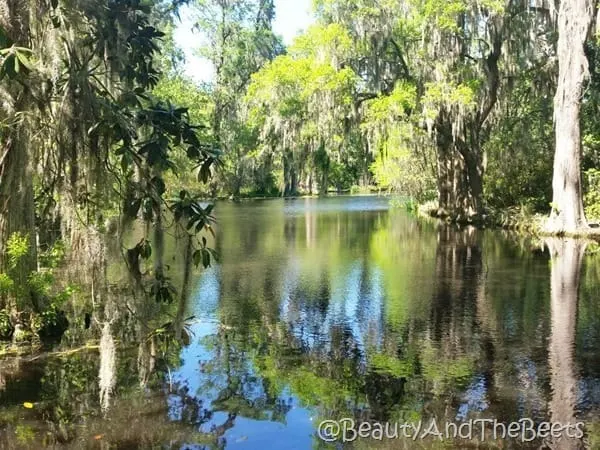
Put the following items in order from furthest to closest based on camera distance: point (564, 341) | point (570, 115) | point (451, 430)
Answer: point (570, 115) → point (564, 341) → point (451, 430)

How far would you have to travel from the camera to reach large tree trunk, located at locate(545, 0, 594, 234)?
17219mm

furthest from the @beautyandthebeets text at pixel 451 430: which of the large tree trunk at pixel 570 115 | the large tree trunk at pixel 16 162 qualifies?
the large tree trunk at pixel 570 115

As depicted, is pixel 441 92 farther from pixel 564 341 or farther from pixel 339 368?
pixel 339 368

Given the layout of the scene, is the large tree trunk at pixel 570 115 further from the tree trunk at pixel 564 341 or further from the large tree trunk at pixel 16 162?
the large tree trunk at pixel 16 162

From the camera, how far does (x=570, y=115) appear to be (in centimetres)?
1778

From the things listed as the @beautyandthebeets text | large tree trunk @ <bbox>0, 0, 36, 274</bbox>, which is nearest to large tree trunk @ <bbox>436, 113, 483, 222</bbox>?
large tree trunk @ <bbox>0, 0, 36, 274</bbox>

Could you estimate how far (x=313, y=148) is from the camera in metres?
23.1

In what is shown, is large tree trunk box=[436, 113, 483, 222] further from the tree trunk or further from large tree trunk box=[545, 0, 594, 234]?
the tree trunk

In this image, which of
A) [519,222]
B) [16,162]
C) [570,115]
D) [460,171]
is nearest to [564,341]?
[16,162]

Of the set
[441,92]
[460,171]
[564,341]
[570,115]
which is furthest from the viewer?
[460,171]

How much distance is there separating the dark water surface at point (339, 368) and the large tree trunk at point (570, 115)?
229 inches

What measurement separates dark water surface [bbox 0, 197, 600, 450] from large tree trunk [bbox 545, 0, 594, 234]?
5.83 meters

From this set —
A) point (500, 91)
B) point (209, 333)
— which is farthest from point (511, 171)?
point (209, 333)

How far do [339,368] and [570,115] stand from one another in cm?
1426
